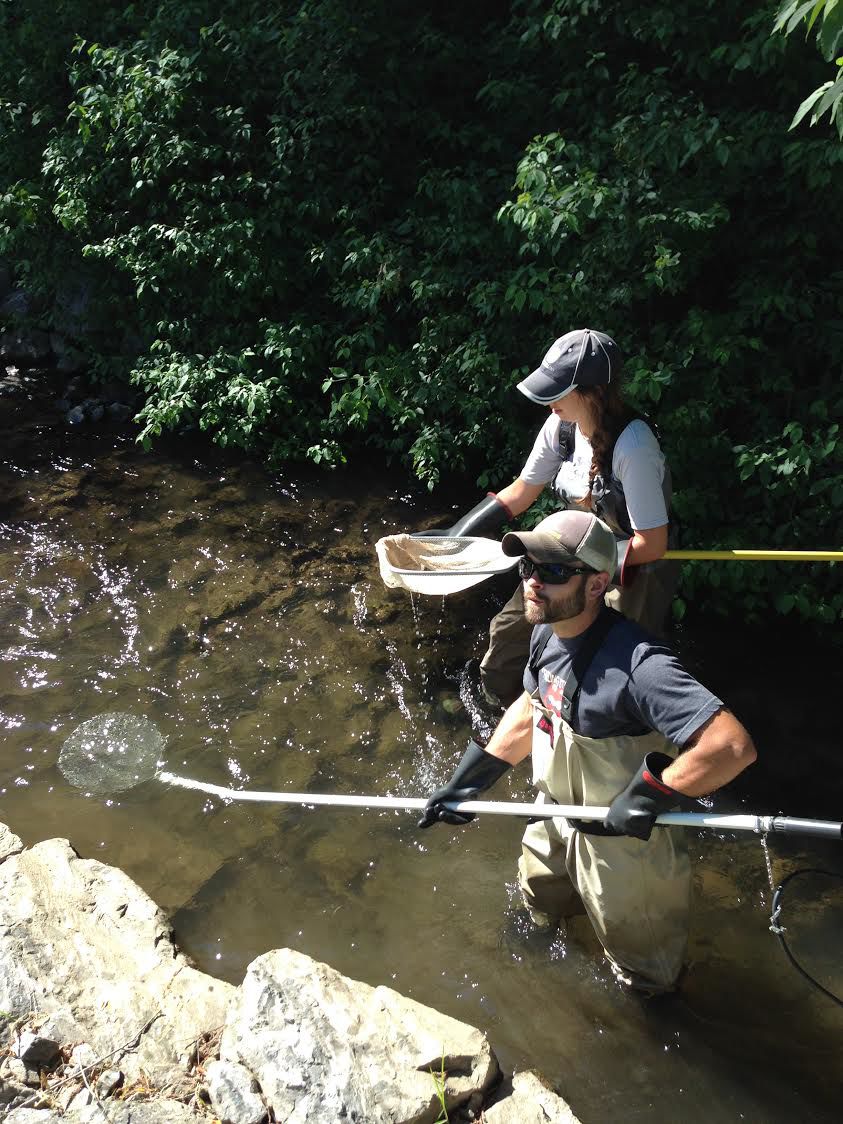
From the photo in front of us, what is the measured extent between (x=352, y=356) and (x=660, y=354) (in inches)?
99.9

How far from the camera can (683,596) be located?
18.1ft

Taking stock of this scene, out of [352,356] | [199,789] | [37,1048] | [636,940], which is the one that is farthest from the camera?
[352,356]

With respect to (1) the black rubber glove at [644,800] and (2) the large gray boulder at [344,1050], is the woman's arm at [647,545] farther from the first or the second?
(2) the large gray boulder at [344,1050]

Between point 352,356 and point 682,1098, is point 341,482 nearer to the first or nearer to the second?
point 352,356

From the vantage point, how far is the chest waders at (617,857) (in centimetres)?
286

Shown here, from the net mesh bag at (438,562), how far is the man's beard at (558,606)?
0.76 metres

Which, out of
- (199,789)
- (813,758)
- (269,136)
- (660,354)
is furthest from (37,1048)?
(269,136)

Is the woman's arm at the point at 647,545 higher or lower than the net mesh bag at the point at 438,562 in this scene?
higher

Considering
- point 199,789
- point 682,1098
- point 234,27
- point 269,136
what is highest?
point 234,27

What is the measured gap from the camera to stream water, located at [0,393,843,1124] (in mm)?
3443

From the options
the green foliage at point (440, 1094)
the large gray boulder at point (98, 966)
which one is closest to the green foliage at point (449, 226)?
the green foliage at point (440, 1094)

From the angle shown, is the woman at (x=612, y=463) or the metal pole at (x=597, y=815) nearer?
Result: the metal pole at (x=597, y=815)

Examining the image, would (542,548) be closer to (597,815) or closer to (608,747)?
(608,747)

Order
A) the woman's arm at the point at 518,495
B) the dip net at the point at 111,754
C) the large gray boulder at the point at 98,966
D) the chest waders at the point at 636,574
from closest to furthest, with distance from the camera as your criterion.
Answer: the large gray boulder at the point at 98,966
the chest waders at the point at 636,574
the woman's arm at the point at 518,495
the dip net at the point at 111,754
